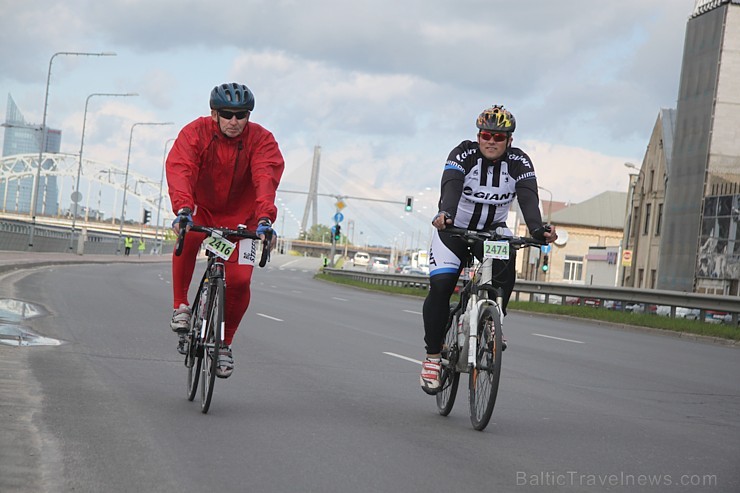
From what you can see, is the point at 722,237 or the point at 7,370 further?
the point at 722,237

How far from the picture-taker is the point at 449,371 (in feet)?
23.7

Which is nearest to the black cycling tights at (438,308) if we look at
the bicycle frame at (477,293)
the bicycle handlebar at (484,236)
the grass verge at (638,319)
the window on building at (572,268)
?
the bicycle frame at (477,293)

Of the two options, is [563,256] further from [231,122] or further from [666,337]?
[231,122]

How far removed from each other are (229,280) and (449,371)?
158 centimetres

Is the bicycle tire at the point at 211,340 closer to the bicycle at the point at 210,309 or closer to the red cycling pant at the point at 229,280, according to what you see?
the bicycle at the point at 210,309

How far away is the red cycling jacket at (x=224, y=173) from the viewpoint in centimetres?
692

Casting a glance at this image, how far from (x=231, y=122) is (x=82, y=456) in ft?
8.66

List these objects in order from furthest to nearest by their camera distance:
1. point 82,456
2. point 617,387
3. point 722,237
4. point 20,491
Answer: point 722,237 → point 617,387 → point 82,456 → point 20,491

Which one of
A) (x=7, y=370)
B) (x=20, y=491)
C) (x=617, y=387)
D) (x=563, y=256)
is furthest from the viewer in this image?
(x=563, y=256)

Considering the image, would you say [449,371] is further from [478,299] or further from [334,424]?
[334,424]

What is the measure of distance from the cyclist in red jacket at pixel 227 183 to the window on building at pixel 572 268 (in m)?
88.3

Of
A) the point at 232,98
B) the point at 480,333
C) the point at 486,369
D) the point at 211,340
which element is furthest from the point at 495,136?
the point at 211,340

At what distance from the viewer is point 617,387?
1012cm

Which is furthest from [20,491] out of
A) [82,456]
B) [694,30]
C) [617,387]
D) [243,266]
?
[694,30]
